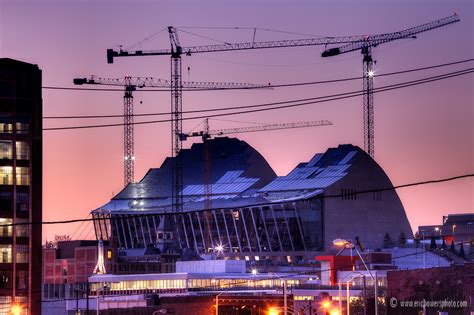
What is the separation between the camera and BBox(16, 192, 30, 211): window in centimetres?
16362

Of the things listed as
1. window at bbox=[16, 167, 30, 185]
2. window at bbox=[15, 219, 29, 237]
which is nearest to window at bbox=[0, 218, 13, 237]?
window at bbox=[15, 219, 29, 237]

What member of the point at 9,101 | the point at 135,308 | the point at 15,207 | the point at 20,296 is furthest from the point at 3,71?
the point at 135,308

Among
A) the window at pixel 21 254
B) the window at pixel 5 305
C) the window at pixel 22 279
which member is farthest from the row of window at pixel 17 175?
the window at pixel 5 305

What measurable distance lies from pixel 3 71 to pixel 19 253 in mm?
21031

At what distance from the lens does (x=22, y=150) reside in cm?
16488

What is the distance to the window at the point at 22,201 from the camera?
164m

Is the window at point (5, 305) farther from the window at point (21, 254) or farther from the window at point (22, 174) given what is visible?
the window at point (22, 174)

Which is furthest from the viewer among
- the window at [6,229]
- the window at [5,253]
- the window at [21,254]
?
the window at [21,254]

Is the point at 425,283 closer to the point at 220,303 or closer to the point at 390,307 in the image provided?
the point at 390,307

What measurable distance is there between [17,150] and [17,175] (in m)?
2.88

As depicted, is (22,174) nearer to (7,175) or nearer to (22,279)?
(7,175)

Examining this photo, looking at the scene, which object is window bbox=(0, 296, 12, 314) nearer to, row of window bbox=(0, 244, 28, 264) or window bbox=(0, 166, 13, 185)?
row of window bbox=(0, 244, 28, 264)

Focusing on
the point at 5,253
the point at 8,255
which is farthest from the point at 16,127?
the point at 8,255

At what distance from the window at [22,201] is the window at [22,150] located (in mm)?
4160
